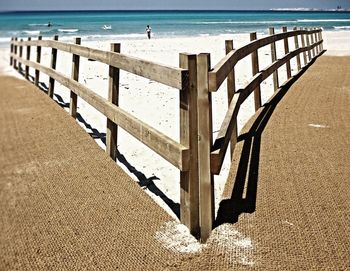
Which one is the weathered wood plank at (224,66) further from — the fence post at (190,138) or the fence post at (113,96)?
the fence post at (113,96)

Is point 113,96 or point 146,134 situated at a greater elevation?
point 113,96

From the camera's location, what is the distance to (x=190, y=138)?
246 cm

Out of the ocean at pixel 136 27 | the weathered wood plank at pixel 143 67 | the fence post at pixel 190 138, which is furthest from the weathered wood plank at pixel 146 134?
the ocean at pixel 136 27

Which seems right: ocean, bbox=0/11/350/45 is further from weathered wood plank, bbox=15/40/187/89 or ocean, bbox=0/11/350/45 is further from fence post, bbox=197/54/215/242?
fence post, bbox=197/54/215/242

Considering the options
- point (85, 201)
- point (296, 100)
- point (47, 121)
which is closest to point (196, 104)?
point (85, 201)

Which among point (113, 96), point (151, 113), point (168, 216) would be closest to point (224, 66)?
point (168, 216)

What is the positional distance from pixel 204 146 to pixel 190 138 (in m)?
0.11

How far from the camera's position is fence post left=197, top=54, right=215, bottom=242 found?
94.3 inches

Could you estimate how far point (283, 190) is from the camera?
299 centimetres

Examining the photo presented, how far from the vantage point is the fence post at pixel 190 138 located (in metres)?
2.43

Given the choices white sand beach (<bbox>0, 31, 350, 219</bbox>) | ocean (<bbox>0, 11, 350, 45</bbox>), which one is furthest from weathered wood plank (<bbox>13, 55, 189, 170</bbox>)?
ocean (<bbox>0, 11, 350, 45</bbox>)

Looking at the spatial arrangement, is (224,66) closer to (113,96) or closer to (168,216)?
(168,216)

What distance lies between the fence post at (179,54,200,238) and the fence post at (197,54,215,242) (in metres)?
0.03

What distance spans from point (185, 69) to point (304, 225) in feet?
4.46
